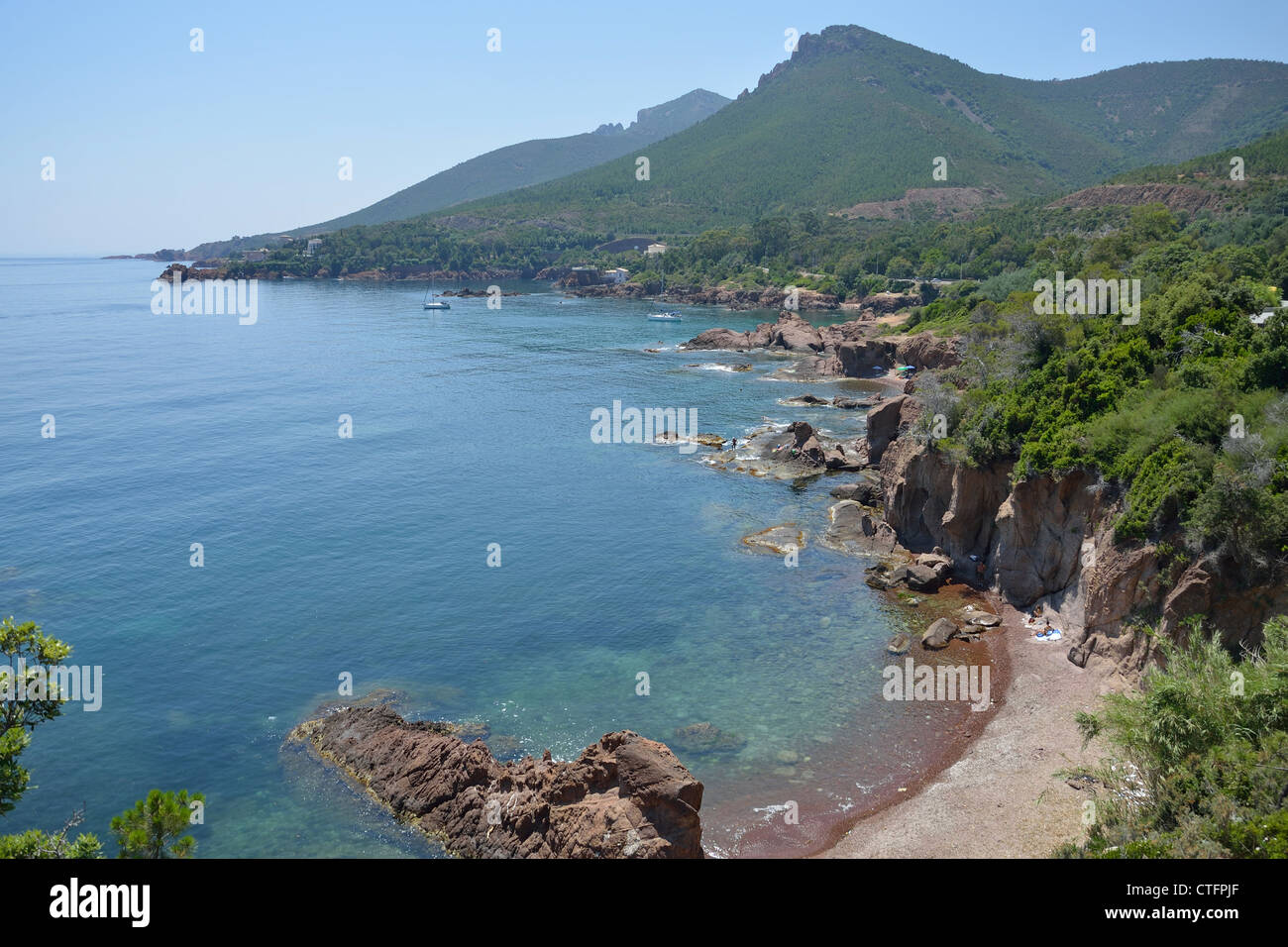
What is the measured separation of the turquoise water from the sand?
4.14 ft

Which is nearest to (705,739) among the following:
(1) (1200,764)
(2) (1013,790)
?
(2) (1013,790)

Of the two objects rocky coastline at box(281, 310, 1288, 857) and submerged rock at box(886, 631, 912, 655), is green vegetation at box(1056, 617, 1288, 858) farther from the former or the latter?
submerged rock at box(886, 631, 912, 655)

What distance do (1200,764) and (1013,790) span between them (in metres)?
7.31

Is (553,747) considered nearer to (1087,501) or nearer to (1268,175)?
(1087,501)

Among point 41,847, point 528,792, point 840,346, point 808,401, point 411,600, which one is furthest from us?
point 840,346

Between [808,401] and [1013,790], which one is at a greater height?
[808,401]

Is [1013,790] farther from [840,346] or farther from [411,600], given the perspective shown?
[840,346]

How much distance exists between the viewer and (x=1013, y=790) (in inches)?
1018

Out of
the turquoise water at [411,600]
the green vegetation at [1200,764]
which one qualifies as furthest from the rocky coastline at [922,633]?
the green vegetation at [1200,764]

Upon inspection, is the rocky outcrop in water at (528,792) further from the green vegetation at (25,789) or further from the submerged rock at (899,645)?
the submerged rock at (899,645)

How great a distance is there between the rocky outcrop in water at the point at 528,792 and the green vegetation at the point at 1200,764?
8.77m

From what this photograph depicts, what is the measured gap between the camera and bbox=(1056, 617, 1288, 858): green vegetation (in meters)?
16.7

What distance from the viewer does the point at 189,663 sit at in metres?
34.3
